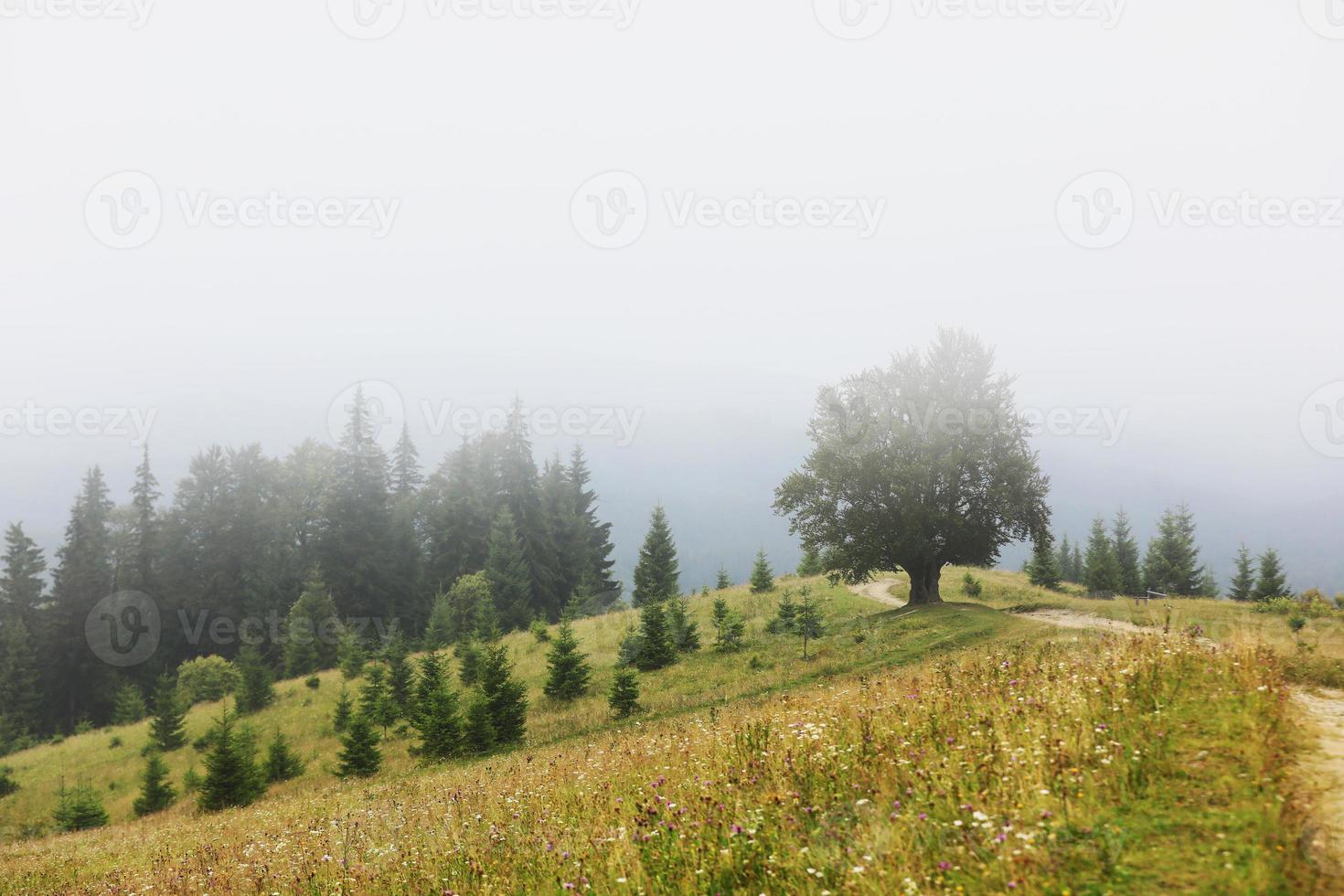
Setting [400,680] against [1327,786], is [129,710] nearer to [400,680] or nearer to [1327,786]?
[400,680]

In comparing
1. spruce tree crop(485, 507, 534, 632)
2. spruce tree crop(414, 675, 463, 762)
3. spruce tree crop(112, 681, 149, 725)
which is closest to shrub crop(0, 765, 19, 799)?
spruce tree crop(112, 681, 149, 725)

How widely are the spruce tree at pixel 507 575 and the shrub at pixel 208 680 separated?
1883cm

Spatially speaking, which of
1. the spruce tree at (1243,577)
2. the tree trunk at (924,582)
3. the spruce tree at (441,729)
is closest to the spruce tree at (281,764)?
the spruce tree at (441,729)

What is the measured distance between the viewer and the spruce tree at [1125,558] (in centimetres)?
5541

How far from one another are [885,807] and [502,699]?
1909 centimetres

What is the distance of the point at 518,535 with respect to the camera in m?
60.6

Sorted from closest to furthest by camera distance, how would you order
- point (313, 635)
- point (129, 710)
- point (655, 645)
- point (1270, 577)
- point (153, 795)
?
point (153, 795), point (655, 645), point (129, 710), point (1270, 577), point (313, 635)

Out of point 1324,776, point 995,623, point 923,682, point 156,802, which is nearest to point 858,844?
point 1324,776

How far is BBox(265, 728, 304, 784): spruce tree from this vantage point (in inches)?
914

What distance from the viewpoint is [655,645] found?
27.6 metres

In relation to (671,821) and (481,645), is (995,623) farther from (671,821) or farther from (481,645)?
(481,645)

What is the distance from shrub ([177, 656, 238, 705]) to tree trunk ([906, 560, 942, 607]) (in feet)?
132

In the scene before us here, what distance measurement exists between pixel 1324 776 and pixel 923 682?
5072 mm

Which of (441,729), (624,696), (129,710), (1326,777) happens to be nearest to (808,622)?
(624,696)
